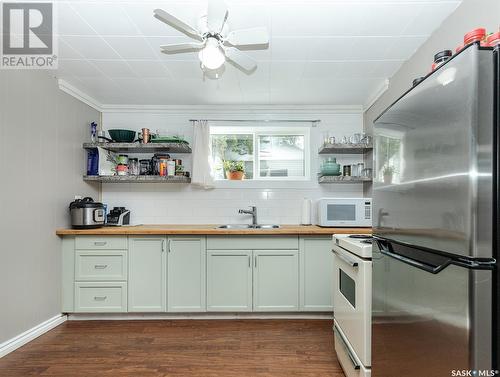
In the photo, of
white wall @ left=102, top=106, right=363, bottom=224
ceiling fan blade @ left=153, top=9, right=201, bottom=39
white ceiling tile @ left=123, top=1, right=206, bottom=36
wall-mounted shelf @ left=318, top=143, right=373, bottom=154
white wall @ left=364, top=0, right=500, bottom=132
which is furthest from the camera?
white wall @ left=102, top=106, right=363, bottom=224

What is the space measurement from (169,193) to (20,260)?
1.62 metres

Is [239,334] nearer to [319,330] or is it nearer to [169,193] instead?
[319,330]

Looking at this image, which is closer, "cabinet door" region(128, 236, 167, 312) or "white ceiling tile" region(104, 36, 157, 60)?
"white ceiling tile" region(104, 36, 157, 60)

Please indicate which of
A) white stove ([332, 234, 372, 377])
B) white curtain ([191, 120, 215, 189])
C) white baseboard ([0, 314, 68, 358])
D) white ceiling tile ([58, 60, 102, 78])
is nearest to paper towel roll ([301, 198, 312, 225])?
white curtain ([191, 120, 215, 189])

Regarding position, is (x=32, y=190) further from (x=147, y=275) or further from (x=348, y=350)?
(x=348, y=350)

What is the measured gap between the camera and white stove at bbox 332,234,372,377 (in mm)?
1441

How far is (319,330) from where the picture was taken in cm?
256

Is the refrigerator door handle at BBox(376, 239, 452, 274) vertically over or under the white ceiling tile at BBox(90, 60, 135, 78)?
under

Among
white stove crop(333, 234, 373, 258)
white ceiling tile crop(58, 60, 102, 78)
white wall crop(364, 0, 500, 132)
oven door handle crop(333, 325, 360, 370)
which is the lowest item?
oven door handle crop(333, 325, 360, 370)

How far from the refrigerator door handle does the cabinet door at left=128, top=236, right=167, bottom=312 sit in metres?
2.18

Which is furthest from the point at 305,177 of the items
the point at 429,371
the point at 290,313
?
the point at 429,371

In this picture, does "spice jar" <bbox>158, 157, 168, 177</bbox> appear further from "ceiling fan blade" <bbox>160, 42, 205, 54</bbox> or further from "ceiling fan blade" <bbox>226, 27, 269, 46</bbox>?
"ceiling fan blade" <bbox>226, 27, 269, 46</bbox>

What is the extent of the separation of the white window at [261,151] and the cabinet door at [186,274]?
111cm

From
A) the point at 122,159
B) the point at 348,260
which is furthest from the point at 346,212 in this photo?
the point at 122,159
